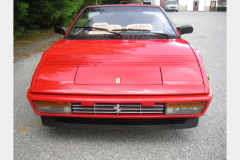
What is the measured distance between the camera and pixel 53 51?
105 inches

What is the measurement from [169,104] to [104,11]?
6.54 feet

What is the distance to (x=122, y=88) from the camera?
2111 millimetres

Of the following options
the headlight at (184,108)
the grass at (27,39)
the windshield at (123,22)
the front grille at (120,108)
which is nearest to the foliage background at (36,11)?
the grass at (27,39)

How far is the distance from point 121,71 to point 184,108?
27.0 inches

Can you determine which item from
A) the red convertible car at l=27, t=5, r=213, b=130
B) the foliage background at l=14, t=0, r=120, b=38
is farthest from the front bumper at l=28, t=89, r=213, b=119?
the foliage background at l=14, t=0, r=120, b=38

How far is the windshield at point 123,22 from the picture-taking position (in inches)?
123

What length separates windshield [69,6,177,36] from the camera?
10.2 feet

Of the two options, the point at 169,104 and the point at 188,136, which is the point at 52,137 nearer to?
the point at 169,104

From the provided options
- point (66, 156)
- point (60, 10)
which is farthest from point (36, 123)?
point (60, 10)

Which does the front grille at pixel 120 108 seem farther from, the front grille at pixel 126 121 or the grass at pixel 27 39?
the grass at pixel 27 39

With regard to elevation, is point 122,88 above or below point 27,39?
above

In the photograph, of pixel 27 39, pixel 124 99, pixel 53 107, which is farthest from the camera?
pixel 27 39

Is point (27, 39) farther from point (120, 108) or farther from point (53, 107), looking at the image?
point (120, 108)

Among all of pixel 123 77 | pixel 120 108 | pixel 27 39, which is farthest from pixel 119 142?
pixel 27 39
